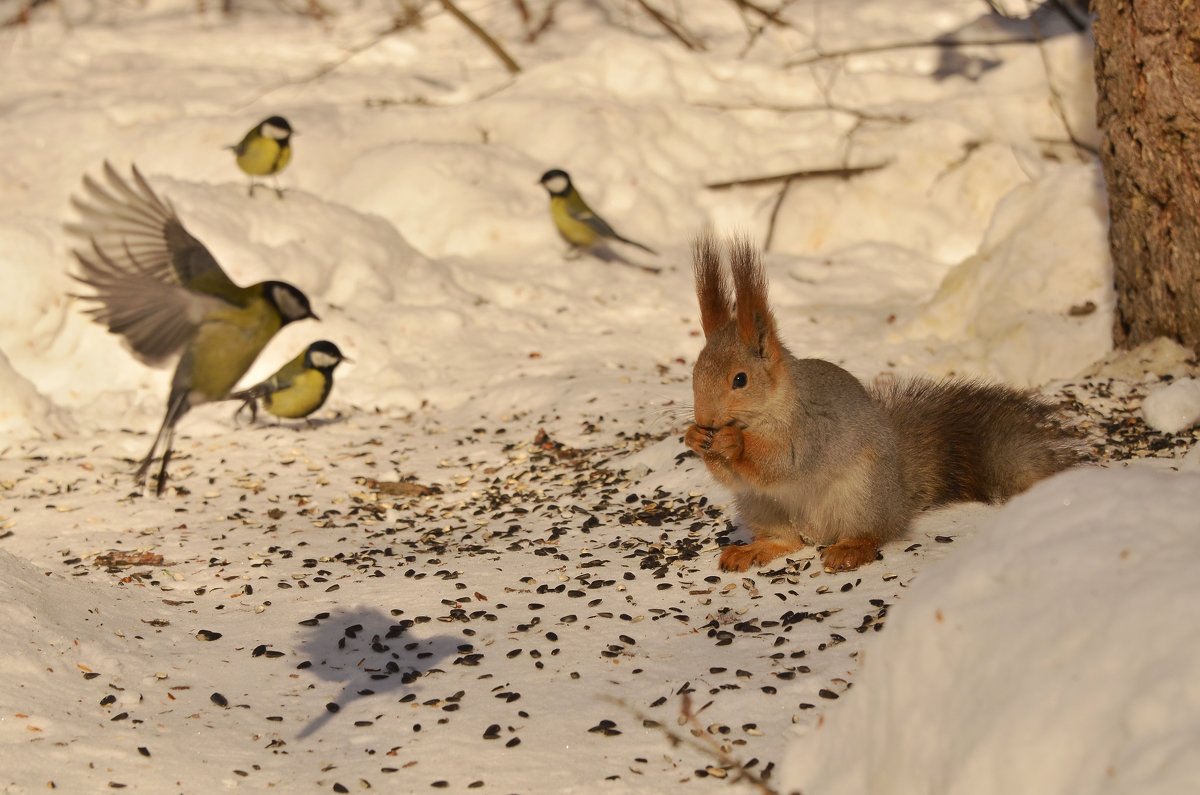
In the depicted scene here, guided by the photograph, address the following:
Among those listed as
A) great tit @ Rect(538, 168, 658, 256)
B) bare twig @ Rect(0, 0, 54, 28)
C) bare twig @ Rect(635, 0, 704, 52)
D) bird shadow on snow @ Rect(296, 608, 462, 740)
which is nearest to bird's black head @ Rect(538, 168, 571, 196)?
great tit @ Rect(538, 168, 658, 256)


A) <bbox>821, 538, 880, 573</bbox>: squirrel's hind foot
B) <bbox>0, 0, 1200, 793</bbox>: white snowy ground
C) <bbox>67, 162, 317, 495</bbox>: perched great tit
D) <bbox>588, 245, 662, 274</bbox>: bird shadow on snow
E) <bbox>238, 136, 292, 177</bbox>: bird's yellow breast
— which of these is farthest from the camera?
<bbox>588, 245, 662, 274</bbox>: bird shadow on snow

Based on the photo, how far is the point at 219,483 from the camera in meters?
5.73

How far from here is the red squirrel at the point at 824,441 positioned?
3.69 m

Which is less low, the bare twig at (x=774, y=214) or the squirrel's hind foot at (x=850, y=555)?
the bare twig at (x=774, y=214)

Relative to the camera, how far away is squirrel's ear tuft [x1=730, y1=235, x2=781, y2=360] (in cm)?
358

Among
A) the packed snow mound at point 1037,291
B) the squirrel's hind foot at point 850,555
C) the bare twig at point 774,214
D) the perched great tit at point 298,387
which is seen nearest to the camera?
the squirrel's hind foot at point 850,555

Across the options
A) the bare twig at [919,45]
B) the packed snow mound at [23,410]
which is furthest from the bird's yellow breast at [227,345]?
the bare twig at [919,45]

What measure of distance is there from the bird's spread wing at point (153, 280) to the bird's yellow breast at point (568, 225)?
9.49 ft

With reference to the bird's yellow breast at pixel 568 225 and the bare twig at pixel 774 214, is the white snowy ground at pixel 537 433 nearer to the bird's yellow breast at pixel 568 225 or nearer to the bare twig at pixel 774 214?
the bare twig at pixel 774 214

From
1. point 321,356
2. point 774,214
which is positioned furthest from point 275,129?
point 774,214

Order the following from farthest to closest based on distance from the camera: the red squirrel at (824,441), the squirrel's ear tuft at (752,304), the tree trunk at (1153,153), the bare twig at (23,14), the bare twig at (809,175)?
the bare twig at (23,14) < the bare twig at (809,175) < the tree trunk at (1153,153) < the red squirrel at (824,441) < the squirrel's ear tuft at (752,304)

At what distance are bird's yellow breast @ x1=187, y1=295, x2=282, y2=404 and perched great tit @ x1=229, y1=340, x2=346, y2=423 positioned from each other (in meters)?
0.46

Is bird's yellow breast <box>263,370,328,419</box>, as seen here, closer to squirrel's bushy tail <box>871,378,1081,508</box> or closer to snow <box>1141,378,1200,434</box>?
squirrel's bushy tail <box>871,378,1081,508</box>

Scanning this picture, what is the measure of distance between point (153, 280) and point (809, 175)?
4.69 metres
